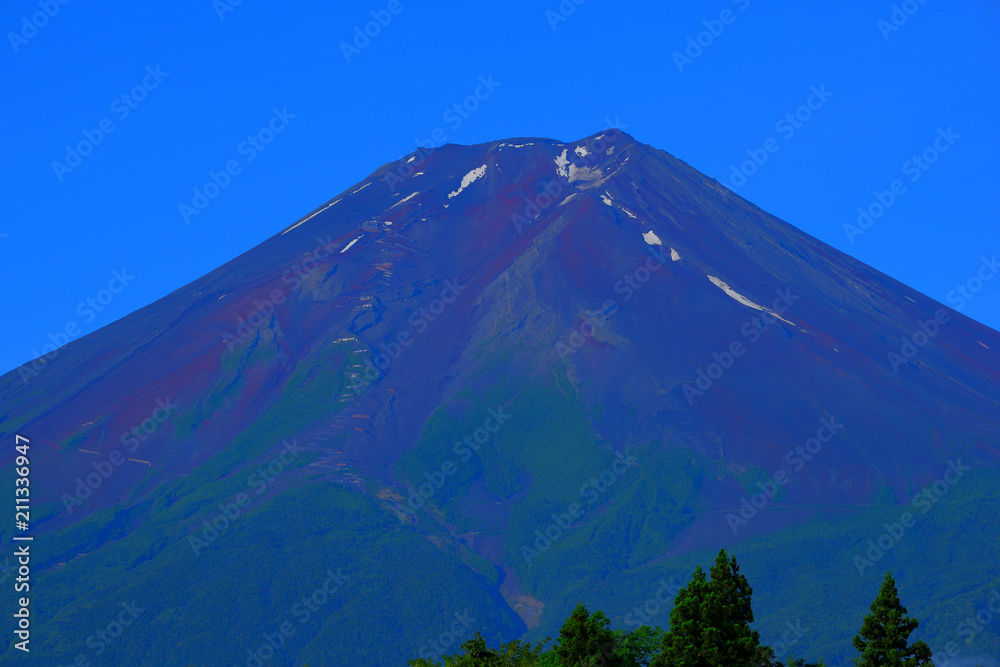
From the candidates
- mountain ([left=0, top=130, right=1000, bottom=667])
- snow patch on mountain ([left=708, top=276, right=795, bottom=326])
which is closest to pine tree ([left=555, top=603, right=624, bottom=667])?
mountain ([left=0, top=130, right=1000, bottom=667])

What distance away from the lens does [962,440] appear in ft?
494

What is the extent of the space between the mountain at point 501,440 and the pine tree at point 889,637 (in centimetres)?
8302

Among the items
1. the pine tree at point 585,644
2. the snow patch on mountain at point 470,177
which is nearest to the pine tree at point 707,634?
the pine tree at point 585,644

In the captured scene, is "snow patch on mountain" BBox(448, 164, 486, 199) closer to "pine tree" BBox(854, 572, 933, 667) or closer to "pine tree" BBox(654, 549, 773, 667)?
"pine tree" BBox(654, 549, 773, 667)

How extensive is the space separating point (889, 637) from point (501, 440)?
118 m

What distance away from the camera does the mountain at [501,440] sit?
130000mm

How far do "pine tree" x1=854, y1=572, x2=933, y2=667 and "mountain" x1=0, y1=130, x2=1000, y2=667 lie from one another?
272 feet

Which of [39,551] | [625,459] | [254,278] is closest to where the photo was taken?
[39,551]

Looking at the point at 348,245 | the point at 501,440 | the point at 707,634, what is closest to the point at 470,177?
the point at 348,245

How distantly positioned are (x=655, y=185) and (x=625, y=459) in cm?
5732

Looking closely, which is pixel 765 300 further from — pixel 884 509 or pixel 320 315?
pixel 320 315

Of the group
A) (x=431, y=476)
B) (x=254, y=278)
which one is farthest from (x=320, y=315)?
(x=431, y=476)

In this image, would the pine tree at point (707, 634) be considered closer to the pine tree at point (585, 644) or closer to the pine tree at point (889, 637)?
the pine tree at point (585, 644)

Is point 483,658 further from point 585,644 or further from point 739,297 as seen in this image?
point 739,297
